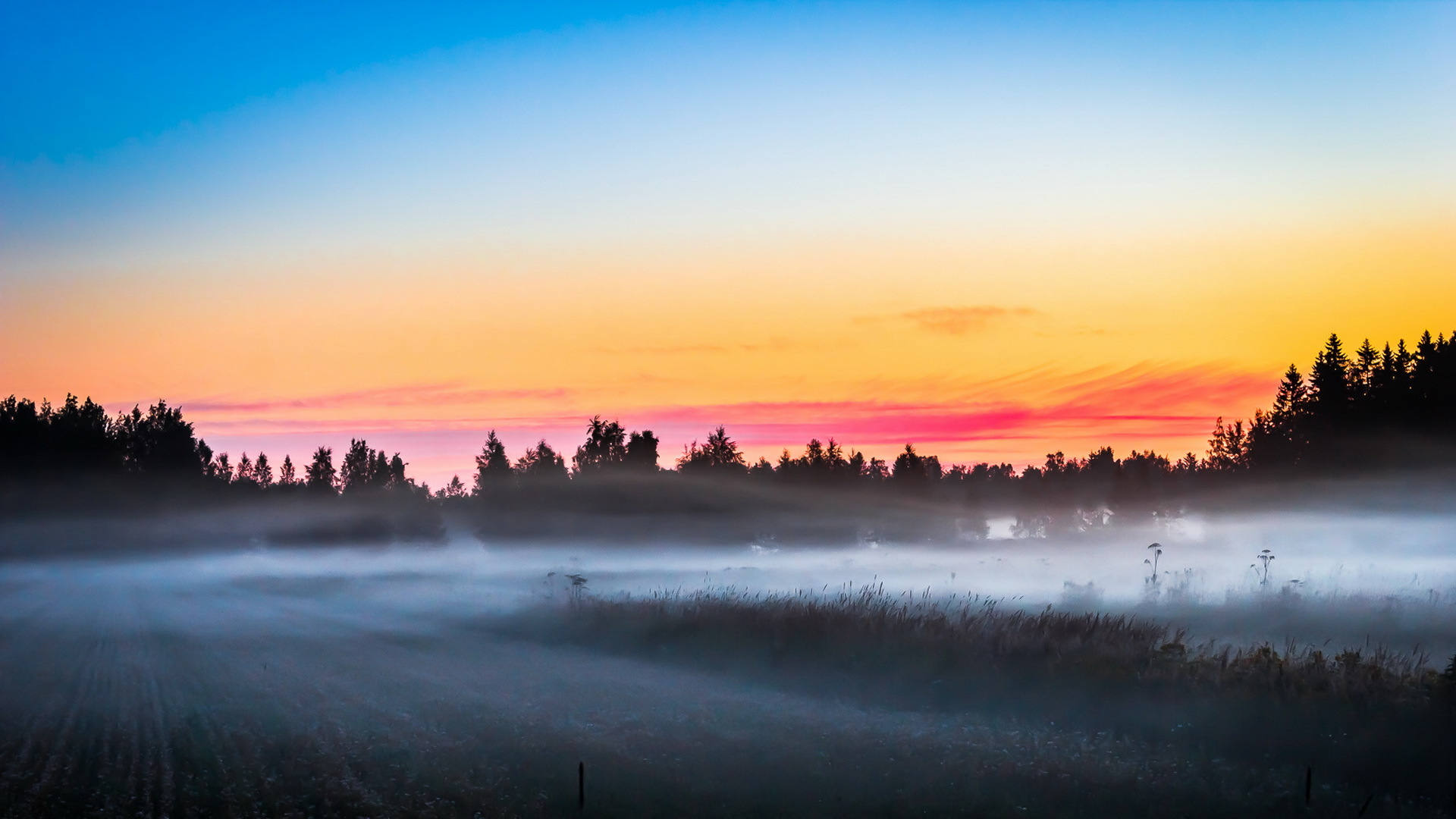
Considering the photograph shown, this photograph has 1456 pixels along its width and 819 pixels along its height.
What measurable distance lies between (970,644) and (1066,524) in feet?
517

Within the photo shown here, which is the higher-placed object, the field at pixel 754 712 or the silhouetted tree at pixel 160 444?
the silhouetted tree at pixel 160 444

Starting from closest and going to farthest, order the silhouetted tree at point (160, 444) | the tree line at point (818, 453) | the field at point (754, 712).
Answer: the field at point (754, 712)
the tree line at point (818, 453)
the silhouetted tree at point (160, 444)

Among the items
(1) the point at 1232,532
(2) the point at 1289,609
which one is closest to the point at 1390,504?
(1) the point at 1232,532

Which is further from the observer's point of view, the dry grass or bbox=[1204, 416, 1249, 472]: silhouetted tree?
bbox=[1204, 416, 1249, 472]: silhouetted tree

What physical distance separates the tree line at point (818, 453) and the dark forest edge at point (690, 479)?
0.18m

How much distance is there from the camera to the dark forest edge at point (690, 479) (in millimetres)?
67250

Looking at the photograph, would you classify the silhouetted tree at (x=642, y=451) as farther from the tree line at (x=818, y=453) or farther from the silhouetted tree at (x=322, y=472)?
the silhouetted tree at (x=322, y=472)

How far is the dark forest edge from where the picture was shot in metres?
67.2

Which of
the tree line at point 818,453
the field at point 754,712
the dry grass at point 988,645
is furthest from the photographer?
the tree line at point 818,453

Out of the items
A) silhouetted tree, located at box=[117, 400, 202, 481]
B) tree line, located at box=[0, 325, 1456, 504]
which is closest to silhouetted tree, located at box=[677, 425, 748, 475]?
tree line, located at box=[0, 325, 1456, 504]

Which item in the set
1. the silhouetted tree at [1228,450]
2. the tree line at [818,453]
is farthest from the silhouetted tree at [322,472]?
the silhouetted tree at [1228,450]

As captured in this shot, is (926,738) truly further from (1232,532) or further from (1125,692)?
(1232,532)

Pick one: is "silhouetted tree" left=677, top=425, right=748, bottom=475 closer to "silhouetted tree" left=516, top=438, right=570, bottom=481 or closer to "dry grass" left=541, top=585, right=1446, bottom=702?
"silhouetted tree" left=516, top=438, right=570, bottom=481

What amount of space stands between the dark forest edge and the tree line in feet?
0.58
